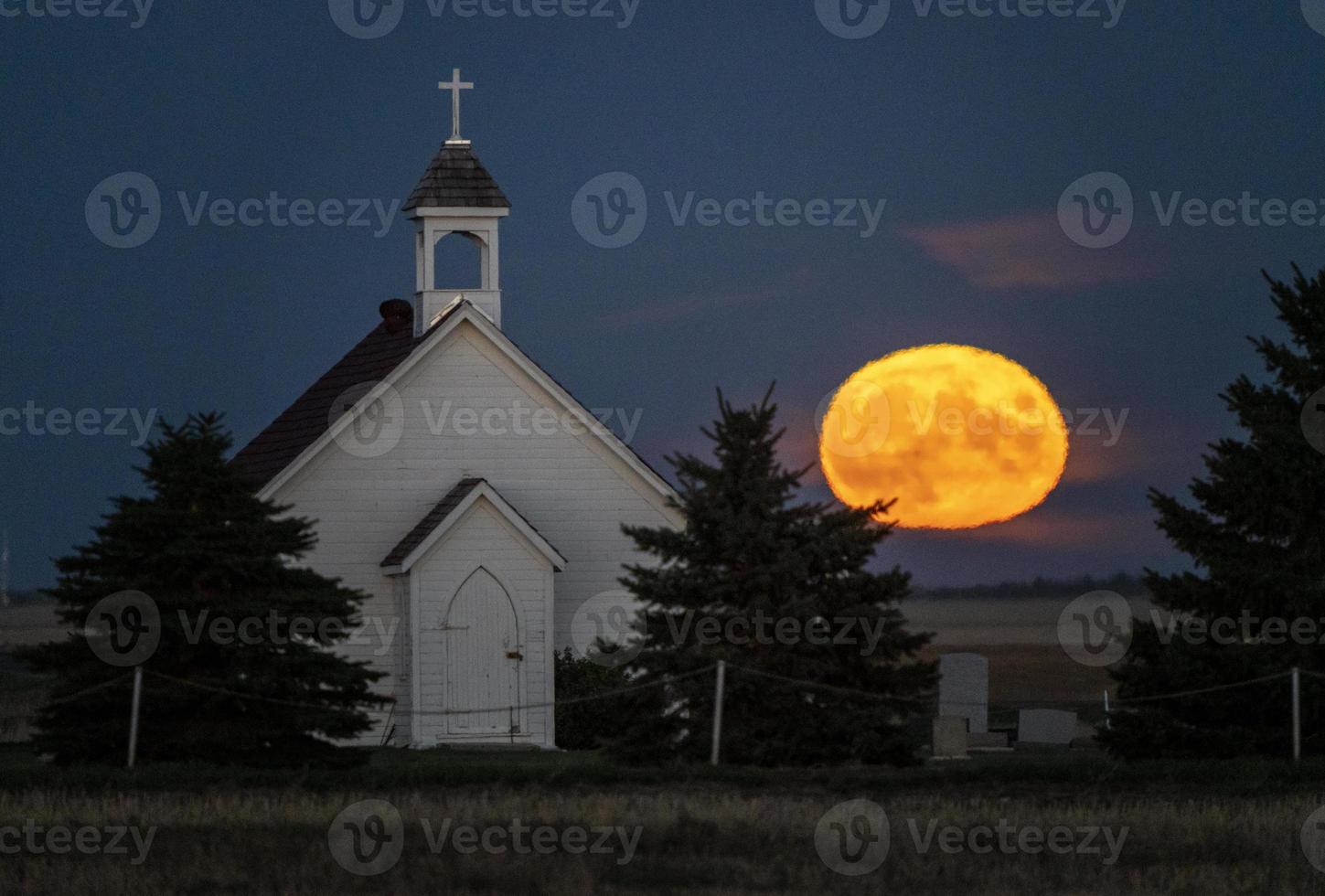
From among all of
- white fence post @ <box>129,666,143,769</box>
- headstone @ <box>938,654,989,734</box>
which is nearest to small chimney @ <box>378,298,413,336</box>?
headstone @ <box>938,654,989,734</box>

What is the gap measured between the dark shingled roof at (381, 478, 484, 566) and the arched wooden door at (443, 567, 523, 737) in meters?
1.10

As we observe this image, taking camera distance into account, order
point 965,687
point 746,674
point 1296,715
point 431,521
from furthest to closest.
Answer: point 965,687 → point 431,521 → point 1296,715 → point 746,674

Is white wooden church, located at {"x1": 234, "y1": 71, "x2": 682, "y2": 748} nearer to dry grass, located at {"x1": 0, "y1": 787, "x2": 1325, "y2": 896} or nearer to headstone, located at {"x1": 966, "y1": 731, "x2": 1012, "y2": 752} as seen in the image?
headstone, located at {"x1": 966, "y1": 731, "x2": 1012, "y2": 752}

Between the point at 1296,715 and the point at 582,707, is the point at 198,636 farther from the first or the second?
the point at 1296,715

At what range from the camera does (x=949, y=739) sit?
31641 mm

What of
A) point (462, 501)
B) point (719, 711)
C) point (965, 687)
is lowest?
point (719, 711)

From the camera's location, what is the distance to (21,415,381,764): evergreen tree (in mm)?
25609

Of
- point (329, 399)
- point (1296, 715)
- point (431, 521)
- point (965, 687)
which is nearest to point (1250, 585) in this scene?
point (1296, 715)

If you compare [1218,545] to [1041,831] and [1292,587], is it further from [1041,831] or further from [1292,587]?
[1041,831]

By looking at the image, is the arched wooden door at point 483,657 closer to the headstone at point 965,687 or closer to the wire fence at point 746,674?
the headstone at point 965,687

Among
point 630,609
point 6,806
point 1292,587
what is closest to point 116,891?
point 6,806

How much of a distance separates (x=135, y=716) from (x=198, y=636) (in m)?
Answer: 1.23

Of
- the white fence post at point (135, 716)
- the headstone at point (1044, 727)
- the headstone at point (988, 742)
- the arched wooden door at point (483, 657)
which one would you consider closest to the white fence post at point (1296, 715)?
the headstone at point (988, 742)

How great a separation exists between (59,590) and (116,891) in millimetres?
9049
